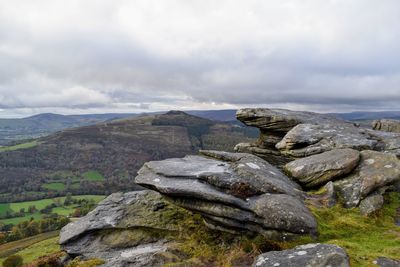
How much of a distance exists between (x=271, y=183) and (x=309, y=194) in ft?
11.2

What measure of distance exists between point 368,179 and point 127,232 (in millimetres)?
14832

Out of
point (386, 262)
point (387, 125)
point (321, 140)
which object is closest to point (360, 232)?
point (386, 262)

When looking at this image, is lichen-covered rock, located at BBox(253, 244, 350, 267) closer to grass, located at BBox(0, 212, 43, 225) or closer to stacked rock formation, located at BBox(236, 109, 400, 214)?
stacked rock formation, located at BBox(236, 109, 400, 214)

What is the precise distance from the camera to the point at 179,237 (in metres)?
18.2

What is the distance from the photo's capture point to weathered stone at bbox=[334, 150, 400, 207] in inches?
762

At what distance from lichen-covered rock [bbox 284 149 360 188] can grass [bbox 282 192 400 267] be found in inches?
109

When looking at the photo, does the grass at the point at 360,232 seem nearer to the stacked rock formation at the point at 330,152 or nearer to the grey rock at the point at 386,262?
the grey rock at the point at 386,262

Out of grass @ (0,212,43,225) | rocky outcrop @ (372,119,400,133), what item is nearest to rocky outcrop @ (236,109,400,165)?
rocky outcrop @ (372,119,400,133)

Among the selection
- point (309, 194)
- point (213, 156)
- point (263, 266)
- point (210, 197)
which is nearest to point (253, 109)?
point (213, 156)

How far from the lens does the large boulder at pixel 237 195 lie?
15805 millimetres

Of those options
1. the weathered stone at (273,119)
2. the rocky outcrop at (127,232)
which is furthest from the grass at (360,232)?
the weathered stone at (273,119)

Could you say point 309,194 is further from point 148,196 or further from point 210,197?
point 148,196

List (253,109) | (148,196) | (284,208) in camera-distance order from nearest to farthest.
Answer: (284,208), (148,196), (253,109)

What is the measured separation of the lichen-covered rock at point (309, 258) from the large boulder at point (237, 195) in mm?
2762
